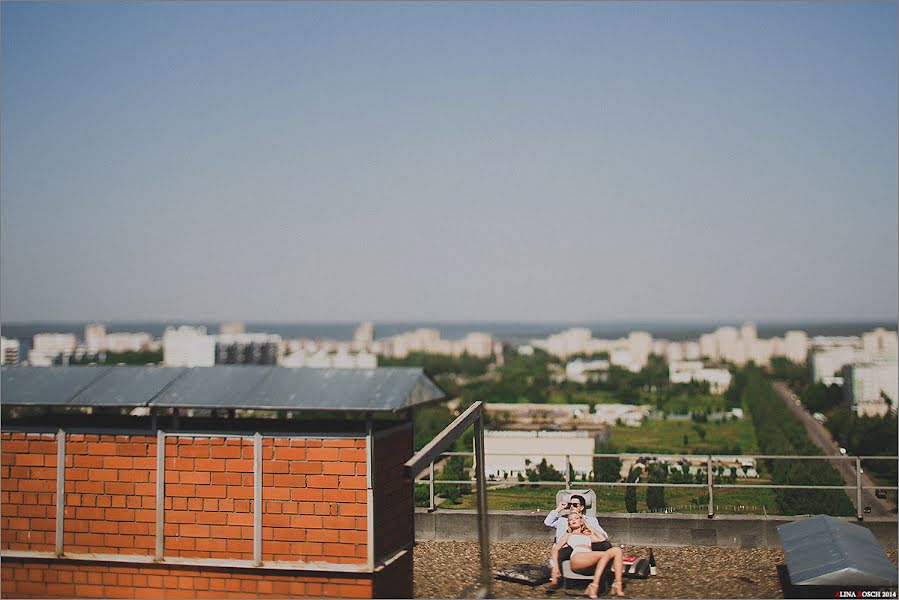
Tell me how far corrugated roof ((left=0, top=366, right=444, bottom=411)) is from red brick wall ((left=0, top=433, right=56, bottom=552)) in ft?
0.81

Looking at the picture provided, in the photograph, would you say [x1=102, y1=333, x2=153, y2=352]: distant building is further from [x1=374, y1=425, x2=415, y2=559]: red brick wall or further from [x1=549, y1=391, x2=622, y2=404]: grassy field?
[x1=374, y1=425, x2=415, y2=559]: red brick wall

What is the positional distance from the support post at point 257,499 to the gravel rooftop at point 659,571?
1572mm

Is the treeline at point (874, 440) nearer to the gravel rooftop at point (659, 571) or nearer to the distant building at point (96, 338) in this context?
the gravel rooftop at point (659, 571)

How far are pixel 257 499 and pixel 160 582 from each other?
76 centimetres

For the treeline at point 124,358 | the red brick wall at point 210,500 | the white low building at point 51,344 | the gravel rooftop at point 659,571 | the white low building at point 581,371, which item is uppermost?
the white low building at point 51,344

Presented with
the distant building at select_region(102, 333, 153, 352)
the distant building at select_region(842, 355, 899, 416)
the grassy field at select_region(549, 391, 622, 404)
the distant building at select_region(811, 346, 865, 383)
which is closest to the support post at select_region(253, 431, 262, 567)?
the distant building at select_region(842, 355, 899, 416)

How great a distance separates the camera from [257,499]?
5.00m

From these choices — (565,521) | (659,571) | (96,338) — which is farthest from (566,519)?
→ (96,338)

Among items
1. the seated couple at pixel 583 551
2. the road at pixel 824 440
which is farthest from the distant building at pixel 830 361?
the seated couple at pixel 583 551

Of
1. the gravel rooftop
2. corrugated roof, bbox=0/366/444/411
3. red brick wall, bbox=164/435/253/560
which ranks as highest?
corrugated roof, bbox=0/366/444/411

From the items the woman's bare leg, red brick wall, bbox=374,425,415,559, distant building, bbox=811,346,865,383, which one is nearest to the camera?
red brick wall, bbox=374,425,415,559

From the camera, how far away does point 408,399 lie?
497 cm

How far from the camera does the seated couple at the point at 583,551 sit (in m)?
5.79

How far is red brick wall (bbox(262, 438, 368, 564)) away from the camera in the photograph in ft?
16.1
